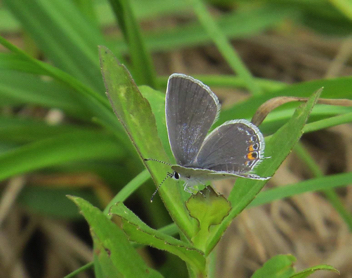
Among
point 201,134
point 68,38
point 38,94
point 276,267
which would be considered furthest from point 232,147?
point 38,94

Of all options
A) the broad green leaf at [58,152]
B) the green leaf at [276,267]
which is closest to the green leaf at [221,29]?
the broad green leaf at [58,152]

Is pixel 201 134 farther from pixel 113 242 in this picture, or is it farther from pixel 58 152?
pixel 58 152

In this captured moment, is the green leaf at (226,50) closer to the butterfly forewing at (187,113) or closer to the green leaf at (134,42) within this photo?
the green leaf at (134,42)

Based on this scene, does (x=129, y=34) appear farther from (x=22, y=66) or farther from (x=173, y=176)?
(x=173, y=176)

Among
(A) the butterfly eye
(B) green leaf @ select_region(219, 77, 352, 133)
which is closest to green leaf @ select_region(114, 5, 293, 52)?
(B) green leaf @ select_region(219, 77, 352, 133)

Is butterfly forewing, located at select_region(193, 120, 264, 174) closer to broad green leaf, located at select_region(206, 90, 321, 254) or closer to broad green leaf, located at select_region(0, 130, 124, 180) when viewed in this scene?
broad green leaf, located at select_region(206, 90, 321, 254)
